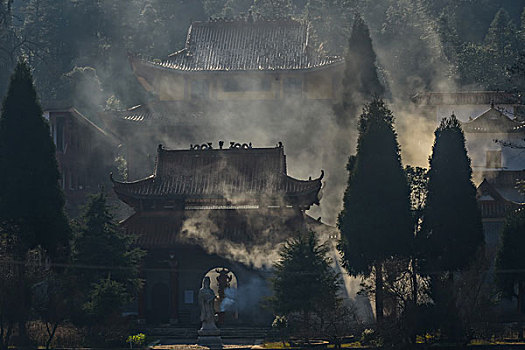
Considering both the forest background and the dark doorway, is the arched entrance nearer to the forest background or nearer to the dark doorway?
the dark doorway

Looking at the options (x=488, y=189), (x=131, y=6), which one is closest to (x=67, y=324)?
(x=488, y=189)

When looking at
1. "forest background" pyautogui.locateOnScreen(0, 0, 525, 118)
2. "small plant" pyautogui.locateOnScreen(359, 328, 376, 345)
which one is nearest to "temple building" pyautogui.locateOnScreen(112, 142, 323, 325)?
"small plant" pyautogui.locateOnScreen(359, 328, 376, 345)

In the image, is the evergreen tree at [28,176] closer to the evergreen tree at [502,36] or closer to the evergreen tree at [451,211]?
the evergreen tree at [451,211]

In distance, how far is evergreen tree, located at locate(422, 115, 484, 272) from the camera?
26.3 meters

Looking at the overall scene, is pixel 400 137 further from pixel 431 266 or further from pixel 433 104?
pixel 431 266

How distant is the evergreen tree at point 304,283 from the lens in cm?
2689

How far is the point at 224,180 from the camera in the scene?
3409 centimetres

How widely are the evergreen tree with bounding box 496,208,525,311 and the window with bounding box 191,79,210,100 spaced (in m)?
24.6

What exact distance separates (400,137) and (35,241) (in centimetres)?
2337

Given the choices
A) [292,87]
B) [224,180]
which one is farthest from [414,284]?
[292,87]

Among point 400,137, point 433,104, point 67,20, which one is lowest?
point 400,137

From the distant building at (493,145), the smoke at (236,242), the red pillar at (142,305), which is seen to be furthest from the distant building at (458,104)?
the red pillar at (142,305)

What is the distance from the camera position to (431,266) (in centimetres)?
2611

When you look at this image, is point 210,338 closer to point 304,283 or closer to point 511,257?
point 304,283
